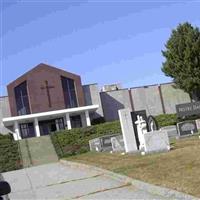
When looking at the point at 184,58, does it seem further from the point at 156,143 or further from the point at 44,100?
the point at 156,143

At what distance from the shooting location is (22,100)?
222ft

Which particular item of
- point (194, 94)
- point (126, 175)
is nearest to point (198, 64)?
point (194, 94)

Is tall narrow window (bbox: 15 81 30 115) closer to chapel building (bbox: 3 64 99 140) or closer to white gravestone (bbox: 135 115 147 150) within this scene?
chapel building (bbox: 3 64 99 140)

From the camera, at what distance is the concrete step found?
40966 mm

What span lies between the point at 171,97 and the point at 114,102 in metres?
8.62

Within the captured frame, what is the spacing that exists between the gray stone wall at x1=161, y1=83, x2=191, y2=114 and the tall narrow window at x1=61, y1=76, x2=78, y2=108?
1375cm

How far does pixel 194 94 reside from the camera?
6838 centimetres

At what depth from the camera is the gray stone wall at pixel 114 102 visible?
71.6 m

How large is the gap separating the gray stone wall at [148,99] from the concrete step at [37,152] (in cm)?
2127

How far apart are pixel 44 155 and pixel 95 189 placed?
1234 inches

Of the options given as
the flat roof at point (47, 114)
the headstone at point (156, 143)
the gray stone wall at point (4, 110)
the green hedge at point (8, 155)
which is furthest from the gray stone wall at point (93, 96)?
the headstone at point (156, 143)

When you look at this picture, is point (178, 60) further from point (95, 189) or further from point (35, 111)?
point (95, 189)

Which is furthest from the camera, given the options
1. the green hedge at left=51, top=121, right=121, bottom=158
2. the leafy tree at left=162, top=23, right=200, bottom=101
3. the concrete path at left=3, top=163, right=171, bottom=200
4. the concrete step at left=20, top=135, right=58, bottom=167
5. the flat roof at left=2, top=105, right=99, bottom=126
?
the flat roof at left=2, top=105, right=99, bottom=126

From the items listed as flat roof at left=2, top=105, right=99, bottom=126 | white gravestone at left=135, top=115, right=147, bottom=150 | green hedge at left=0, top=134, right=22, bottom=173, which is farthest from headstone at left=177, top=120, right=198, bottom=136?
flat roof at left=2, top=105, right=99, bottom=126
